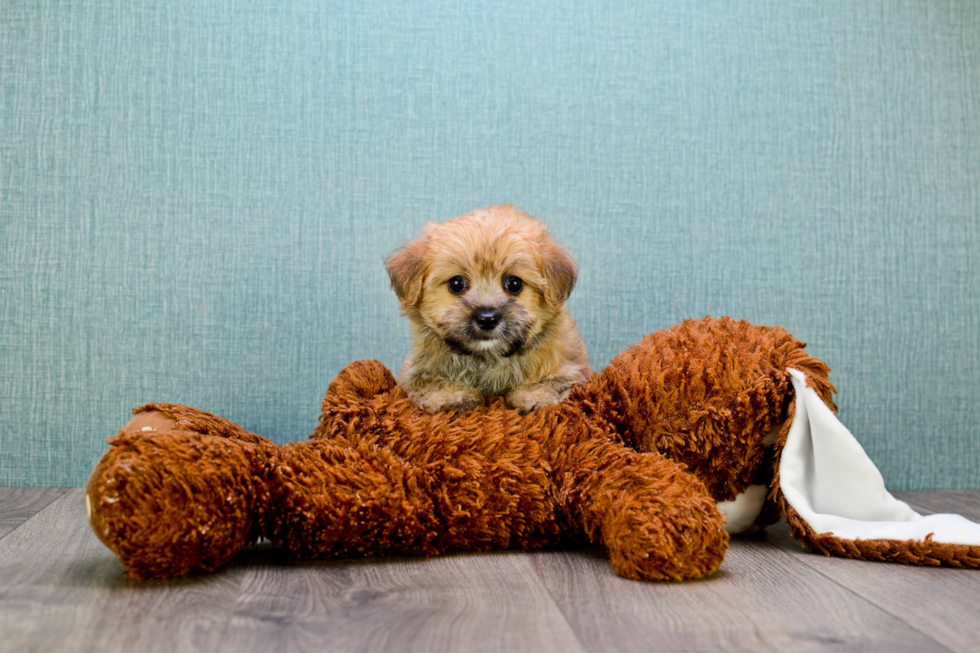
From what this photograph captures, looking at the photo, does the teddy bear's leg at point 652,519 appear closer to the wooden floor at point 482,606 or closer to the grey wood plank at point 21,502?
the wooden floor at point 482,606

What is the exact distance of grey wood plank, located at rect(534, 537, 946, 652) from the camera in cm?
107

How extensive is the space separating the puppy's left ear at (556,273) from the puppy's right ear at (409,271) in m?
0.28

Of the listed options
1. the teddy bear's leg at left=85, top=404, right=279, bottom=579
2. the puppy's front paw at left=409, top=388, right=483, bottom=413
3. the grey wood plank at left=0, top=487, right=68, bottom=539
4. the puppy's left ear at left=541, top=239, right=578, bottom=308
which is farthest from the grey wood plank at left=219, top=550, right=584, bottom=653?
the grey wood plank at left=0, top=487, right=68, bottom=539

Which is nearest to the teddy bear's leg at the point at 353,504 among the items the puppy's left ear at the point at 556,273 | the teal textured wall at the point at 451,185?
the puppy's left ear at the point at 556,273

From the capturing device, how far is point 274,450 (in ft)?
4.94

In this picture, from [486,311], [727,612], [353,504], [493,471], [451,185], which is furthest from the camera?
[451,185]

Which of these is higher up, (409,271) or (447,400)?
(409,271)

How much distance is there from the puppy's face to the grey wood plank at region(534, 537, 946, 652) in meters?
0.50

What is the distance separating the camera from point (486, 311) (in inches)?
64.4

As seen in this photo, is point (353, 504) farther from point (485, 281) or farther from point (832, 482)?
point (832, 482)

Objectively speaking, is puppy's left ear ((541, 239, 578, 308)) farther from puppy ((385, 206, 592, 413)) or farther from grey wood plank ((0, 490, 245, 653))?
grey wood plank ((0, 490, 245, 653))

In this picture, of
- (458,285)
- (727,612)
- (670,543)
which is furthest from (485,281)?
(727,612)

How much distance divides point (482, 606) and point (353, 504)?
1.12 ft

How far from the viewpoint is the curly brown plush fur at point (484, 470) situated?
130 cm
